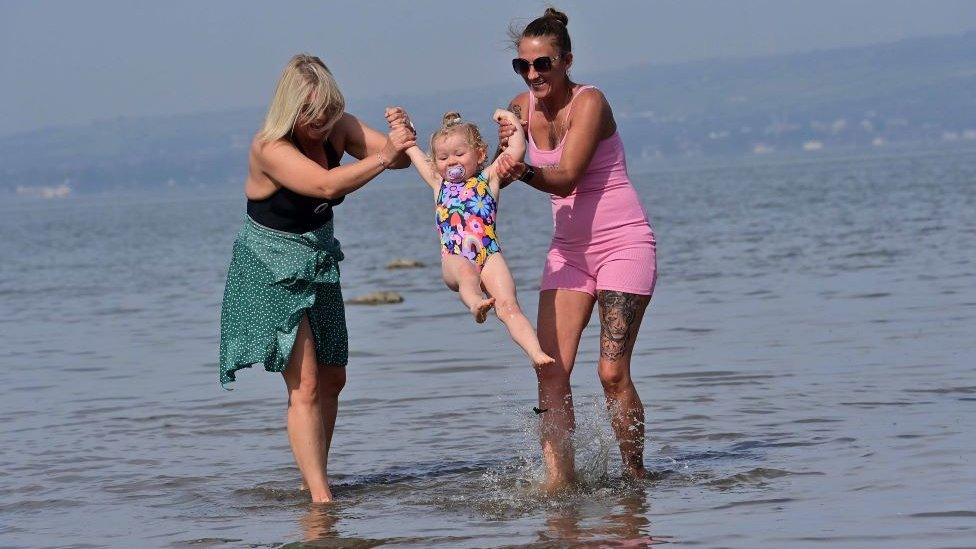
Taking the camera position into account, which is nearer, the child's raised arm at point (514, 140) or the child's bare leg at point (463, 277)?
the child's raised arm at point (514, 140)

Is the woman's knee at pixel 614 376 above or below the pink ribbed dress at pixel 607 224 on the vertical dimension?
below

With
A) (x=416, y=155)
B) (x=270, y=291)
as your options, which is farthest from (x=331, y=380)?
(x=416, y=155)

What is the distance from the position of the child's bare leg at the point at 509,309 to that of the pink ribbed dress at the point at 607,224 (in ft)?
1.06

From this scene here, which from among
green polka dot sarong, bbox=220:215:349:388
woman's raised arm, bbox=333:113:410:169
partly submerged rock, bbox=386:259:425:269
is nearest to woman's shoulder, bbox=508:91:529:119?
woman's raised arm, bbox=333:113:410:169

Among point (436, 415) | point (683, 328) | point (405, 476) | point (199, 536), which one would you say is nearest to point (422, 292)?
point (683, 328)

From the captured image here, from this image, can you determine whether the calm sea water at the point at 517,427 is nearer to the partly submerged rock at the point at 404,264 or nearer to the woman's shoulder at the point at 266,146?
the woman's shoulder at the point at 266,146

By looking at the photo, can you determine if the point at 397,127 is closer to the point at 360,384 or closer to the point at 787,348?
the point at 360,384

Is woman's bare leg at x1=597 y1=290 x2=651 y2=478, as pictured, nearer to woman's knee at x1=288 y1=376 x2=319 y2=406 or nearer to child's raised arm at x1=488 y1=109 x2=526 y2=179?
child's raised arm at x1=488 y1=109 x2=526 y2=179

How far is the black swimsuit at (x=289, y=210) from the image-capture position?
6637 millimetres

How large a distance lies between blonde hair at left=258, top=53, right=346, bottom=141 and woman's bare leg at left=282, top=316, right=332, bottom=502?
880mm

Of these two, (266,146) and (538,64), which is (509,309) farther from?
(266,146)

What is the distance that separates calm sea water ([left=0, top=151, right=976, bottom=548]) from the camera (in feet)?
21.2

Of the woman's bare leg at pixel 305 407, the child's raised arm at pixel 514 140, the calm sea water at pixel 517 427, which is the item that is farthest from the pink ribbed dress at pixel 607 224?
the woman's bare leg at pixel 305 407

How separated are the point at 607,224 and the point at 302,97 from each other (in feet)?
4.67
